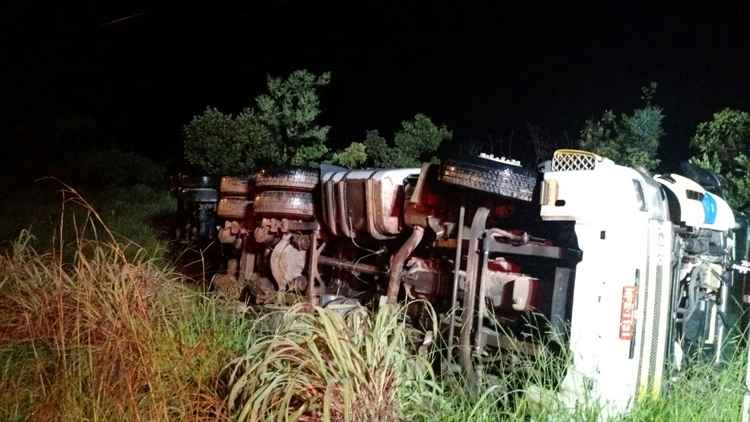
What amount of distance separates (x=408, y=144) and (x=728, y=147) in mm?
6015

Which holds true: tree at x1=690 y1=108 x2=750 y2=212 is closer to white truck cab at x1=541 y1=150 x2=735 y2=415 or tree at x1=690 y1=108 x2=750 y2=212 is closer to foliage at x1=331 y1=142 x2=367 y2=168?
white truck cab at x1=541 y1=150 x2=735 y2=415

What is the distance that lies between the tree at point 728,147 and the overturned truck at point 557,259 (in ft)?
9.23

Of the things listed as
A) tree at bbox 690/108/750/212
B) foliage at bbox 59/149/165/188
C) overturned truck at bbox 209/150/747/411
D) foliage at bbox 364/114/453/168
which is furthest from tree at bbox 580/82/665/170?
foliage at bbox 59/149/165/188

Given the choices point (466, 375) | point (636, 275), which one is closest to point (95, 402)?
point (466, 375)

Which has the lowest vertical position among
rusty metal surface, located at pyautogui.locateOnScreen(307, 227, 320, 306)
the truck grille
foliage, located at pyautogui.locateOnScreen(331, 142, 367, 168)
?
rusty metal surface, located at pyautogui.locateOnScreen(307, 227, 320, 306)

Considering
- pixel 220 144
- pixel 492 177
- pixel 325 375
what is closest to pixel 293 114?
pixel 220 144

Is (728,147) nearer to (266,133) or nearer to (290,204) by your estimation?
(290,204)

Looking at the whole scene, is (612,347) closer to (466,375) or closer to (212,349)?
(466,375)

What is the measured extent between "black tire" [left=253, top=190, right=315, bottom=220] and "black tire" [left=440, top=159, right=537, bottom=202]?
2.20 m

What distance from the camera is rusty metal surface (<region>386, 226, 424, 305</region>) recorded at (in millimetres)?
4895

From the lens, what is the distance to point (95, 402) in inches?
140

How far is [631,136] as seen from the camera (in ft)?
37.5

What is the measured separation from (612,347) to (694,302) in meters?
1.46

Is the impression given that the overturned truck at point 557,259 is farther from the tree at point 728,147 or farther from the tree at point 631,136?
the tree at point 631,136
